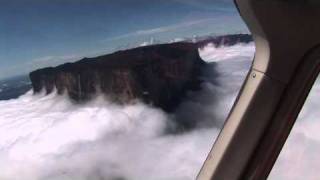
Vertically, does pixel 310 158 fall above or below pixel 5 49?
below

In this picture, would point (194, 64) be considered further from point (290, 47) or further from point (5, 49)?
point (5, 49)

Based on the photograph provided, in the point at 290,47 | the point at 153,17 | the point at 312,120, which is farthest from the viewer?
the point at 312,120

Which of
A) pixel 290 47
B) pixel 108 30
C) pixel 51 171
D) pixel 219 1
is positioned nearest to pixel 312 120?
pixel 290 47

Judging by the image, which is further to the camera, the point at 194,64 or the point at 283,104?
the point at 194,64

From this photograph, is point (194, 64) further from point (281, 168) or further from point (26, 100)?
point (26, 100)

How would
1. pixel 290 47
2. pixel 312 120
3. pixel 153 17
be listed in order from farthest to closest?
pixel 312 120 → pixel 153 17 → pixel 290 47

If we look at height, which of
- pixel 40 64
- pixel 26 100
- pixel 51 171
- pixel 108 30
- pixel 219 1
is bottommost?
pixel 51 171
